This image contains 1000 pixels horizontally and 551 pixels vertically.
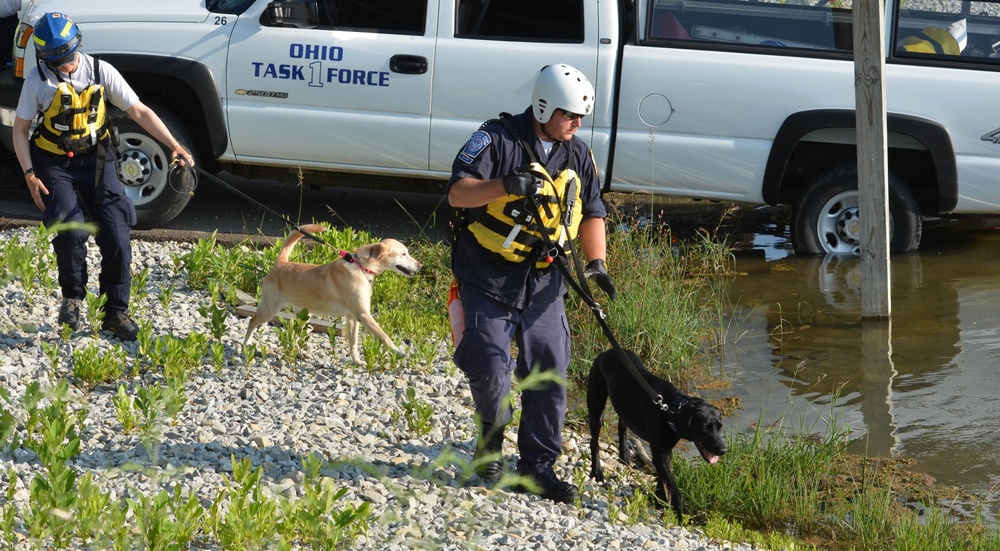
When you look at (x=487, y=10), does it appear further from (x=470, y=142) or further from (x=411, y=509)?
(x=411, y=509)

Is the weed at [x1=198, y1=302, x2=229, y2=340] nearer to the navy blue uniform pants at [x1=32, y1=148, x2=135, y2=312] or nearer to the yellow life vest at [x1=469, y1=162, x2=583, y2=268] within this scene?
the navy blue uniform pants at [x1=32, y1=148, x2=135, y2=312]

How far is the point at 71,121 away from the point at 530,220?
2698mm

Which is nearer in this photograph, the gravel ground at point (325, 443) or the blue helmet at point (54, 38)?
the gravel ground at point (325, 443)

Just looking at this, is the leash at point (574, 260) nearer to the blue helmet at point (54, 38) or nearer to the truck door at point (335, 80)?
the blue helmet at point (54, 38)

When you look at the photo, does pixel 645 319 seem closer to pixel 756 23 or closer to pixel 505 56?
pixel 505 56

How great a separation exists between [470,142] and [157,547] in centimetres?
191

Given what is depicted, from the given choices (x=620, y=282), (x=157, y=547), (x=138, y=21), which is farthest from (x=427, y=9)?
(x=157, y=547)

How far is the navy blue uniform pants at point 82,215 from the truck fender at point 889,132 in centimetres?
422

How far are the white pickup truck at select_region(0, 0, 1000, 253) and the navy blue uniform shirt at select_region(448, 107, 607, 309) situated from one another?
317 cm

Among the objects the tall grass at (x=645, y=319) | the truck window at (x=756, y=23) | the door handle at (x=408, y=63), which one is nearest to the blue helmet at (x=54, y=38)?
the door handle at (x=408, y=63)

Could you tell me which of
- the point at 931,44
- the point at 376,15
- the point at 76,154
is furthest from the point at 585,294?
the point at 931,44

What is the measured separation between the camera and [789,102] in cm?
757

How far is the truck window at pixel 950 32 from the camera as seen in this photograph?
762 cm

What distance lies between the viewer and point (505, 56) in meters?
7.57
